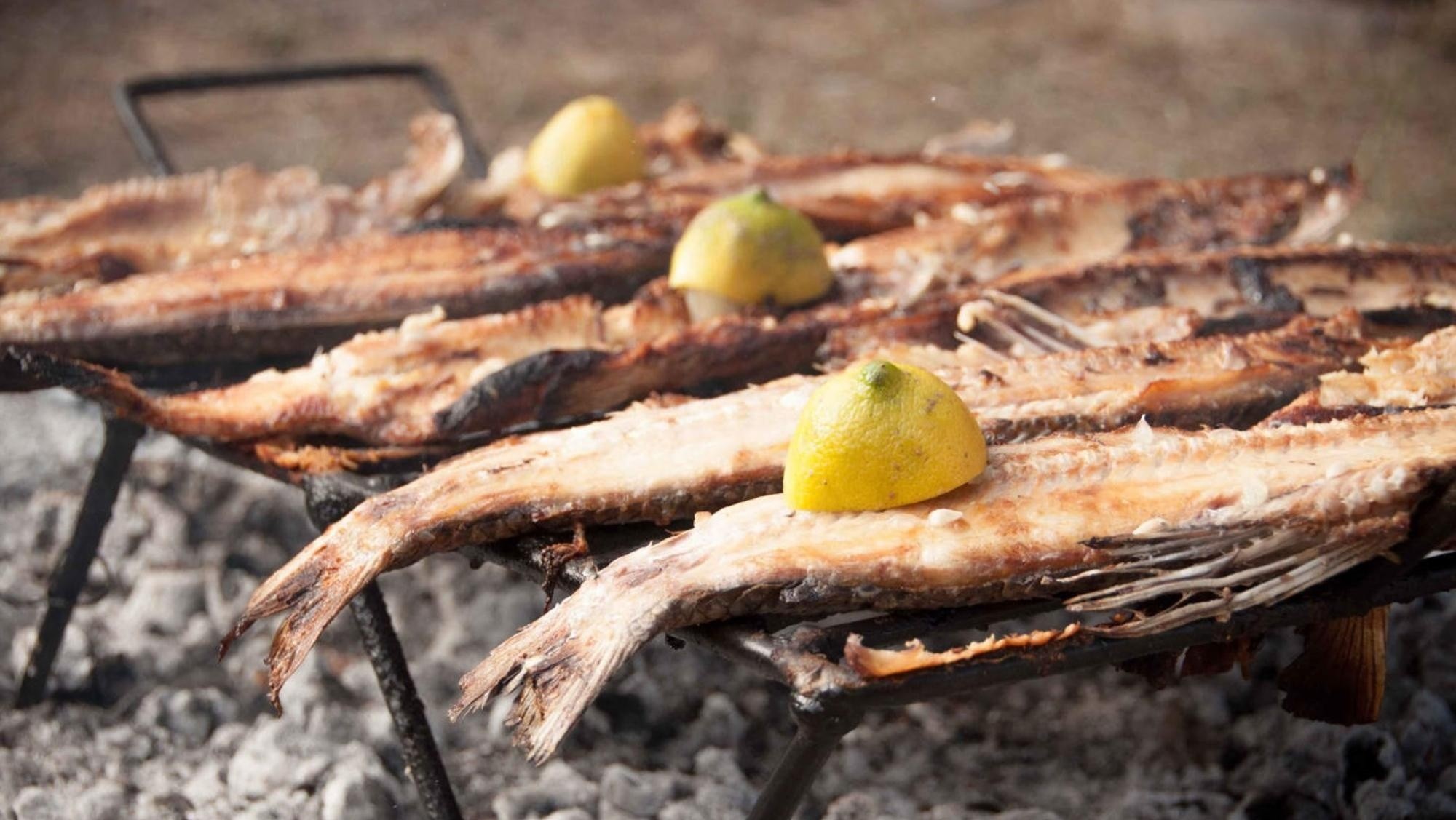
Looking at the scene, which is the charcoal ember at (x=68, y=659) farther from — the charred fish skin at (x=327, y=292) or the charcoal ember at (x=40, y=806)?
the charred fish skin at (x=327, y=292)

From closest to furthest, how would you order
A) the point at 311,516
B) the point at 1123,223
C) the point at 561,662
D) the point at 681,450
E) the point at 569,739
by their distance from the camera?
1. the point at 561,662
2. the point at 681,450
3. the point at 311,516
4. the point at 569,739
5. the point at 1123,223

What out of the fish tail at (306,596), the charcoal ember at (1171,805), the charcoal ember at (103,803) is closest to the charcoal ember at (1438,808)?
the charcoal ember at (1171,805)

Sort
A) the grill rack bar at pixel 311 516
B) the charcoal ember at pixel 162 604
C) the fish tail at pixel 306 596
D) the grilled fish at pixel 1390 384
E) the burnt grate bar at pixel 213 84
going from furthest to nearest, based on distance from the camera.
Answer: the burnt grate bar at pixel 213 84, the charcoal ember at pixel 162 604, the grill rack bar at pixel 311 516, the grilled fish at pixel 1390 384, the fish tail at pixel 306 596

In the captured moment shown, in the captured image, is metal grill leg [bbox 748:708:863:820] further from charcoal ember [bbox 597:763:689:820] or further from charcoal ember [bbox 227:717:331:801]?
charcoal ember [bbox 227:717:331:801]

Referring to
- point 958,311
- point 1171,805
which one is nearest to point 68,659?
point 958,311

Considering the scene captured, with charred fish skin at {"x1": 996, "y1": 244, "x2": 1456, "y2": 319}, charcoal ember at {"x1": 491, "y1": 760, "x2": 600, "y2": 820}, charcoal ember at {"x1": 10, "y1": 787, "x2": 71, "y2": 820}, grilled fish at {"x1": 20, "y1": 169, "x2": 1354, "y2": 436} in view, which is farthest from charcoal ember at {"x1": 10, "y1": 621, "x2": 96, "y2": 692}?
charred fish skin at {"x1": 996, "y1": 244, "x2": 1456, "y2": 319}

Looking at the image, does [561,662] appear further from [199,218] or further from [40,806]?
[199,218]
